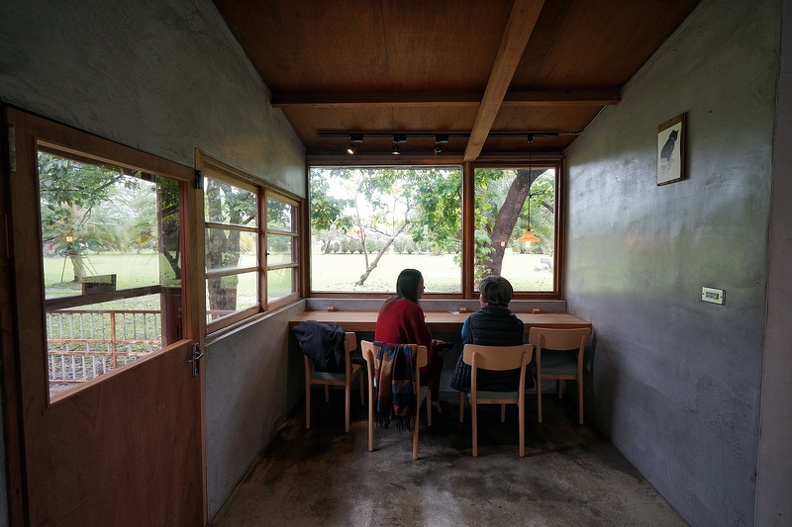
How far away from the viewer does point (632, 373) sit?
235 cm

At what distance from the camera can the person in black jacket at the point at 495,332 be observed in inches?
96.6

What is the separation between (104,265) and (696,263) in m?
2.86

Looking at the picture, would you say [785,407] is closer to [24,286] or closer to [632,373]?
[632,373]

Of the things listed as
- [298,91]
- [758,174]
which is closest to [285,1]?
[298,91]

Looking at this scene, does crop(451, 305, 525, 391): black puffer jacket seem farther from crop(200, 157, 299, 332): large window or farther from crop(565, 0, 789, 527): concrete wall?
crop(200, 157, 299, 332): large window

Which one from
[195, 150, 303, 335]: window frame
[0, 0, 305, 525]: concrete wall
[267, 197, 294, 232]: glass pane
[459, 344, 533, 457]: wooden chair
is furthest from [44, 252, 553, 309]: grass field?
[459, 344, 533, 457]: wooden chair

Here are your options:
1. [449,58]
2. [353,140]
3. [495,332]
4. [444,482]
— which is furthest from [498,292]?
[353,140]

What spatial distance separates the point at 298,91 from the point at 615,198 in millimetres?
2714

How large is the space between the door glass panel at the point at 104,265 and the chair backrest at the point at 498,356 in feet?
6.00

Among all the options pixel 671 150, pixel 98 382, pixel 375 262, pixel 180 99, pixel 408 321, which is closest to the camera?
pixel 98 382

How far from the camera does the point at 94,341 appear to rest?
1229 millimetres

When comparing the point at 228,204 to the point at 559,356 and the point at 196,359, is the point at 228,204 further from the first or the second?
the point at 559,356

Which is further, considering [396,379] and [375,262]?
[375,262]

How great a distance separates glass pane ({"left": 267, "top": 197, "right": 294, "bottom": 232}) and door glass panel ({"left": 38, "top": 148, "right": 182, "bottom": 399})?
1.17 meters
